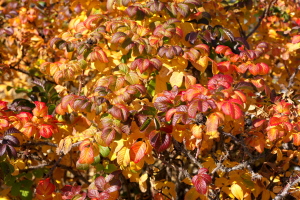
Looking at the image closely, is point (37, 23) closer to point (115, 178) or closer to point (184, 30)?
point (184, 30)

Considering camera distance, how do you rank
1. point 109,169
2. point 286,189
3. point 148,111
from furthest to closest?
point 109,169 → point 286,189 → point 148,111

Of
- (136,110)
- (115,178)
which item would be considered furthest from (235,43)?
(115,178)

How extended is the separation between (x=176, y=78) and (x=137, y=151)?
0.46m

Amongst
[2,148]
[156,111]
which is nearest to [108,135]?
[156,111]

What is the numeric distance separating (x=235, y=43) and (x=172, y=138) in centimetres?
82

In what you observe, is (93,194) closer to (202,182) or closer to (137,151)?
(137,151)

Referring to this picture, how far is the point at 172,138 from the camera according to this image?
200 cm

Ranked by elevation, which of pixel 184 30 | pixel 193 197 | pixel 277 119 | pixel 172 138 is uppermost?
pixel 184 30

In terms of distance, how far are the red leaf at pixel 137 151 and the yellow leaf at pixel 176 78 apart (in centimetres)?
38

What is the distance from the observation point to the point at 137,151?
73.2 inches

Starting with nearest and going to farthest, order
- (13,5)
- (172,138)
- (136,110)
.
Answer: (136,110) < (172,138) < (13,5)

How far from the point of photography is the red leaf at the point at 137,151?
6.00ft

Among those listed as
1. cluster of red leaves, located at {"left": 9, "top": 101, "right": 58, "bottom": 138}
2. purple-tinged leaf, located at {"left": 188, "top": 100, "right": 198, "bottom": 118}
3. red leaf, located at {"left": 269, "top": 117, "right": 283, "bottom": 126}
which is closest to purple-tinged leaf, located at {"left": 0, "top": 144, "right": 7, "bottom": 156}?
cluster of red leaves, located at {"left": 9, "top": 101, "right": 58, "bottom": 138}

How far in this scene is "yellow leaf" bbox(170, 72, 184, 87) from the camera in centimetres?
202
